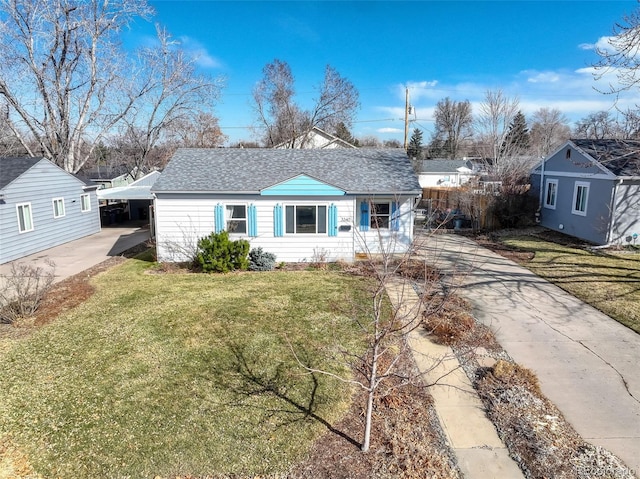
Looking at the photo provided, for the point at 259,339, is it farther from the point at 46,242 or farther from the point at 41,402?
the point at 46,242

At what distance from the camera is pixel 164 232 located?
13.7 metres

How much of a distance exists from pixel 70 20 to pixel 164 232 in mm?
16757

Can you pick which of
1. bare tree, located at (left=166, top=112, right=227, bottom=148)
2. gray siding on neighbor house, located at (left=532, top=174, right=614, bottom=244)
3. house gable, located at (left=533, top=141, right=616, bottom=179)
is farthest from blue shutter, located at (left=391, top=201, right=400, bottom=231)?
bare tree, located at (left=166, top=112, right=227, bottom=148)

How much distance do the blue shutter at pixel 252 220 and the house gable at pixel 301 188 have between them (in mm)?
648

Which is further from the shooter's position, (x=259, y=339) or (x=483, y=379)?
(x=259, y=339)

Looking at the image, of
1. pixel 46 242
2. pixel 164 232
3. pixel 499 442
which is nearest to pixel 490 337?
pixel 499 442

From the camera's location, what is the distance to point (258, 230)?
13.6 metres

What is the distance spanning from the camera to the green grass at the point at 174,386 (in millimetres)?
4617

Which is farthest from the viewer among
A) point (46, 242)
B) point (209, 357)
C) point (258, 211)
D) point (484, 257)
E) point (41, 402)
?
point (46, 242)

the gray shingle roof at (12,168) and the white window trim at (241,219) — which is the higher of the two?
the gray shingle roof at (12,168)

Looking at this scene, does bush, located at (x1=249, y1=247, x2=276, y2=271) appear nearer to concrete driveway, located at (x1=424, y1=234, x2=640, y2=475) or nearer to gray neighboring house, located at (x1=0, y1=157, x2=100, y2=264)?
concrete driveway, located at (x1=424, y1=234, x2=640, y2=475)

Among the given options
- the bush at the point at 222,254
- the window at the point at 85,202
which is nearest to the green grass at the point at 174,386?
the bush at the point at 222,254

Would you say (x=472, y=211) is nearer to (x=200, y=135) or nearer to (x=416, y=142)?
(x=200, y=135)

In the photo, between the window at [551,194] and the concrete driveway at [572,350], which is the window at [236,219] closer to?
the concrete driveway at [572,350]
